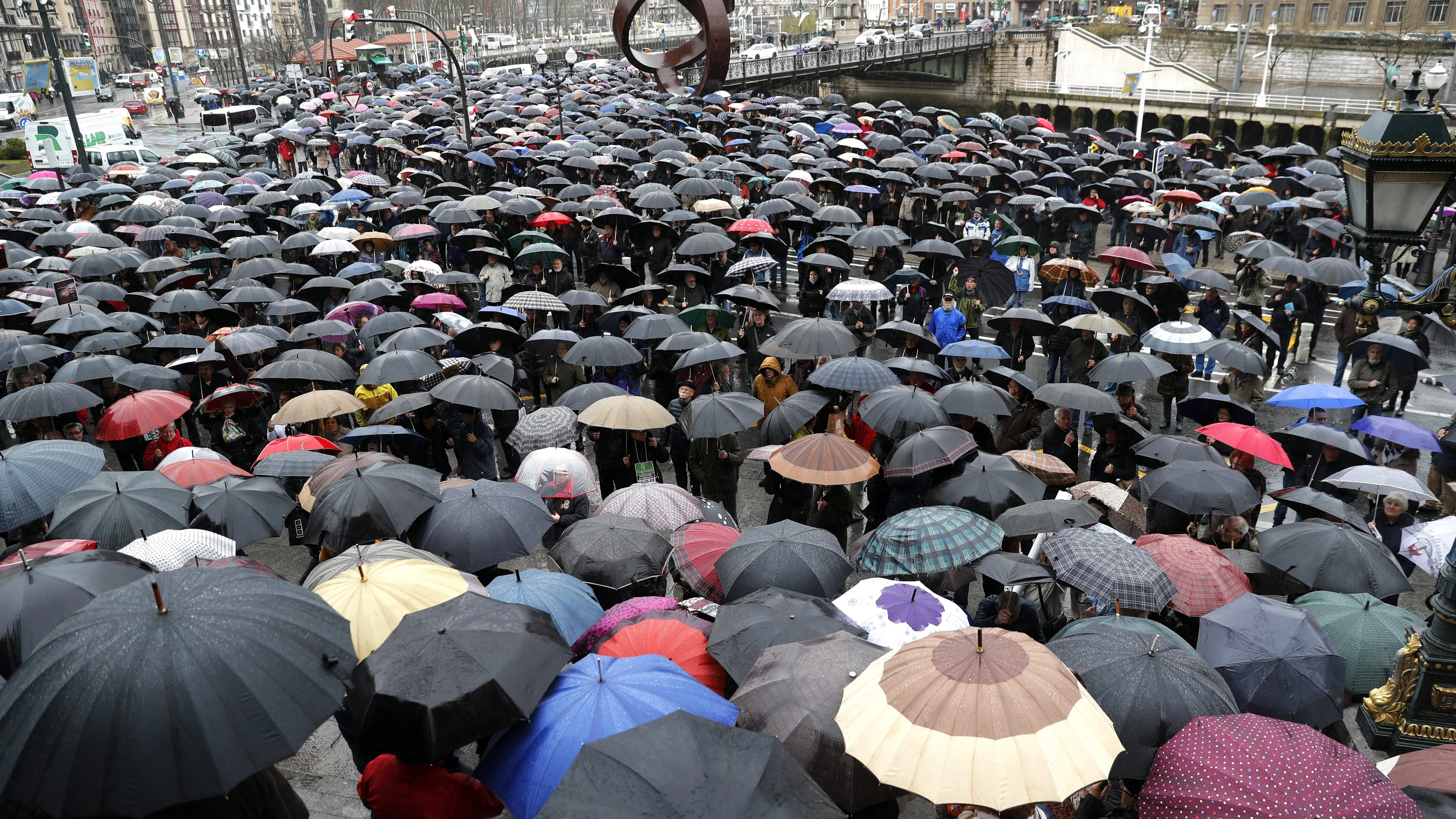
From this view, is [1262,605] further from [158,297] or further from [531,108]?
[531,108]

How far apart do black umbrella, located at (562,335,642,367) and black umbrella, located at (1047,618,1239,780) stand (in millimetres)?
6052

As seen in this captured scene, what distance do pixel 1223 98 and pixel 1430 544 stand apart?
47.2 m

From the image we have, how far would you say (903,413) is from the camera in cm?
847

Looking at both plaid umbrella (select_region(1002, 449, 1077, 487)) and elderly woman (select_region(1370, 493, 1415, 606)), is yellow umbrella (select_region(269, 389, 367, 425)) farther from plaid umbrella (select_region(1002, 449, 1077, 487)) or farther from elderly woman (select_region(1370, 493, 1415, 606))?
elderly woman (select_region(1370, 493, 1415, 606))

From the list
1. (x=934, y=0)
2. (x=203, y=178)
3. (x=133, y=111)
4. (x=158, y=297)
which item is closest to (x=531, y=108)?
(x=203, y=178)

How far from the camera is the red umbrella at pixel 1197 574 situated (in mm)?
6223

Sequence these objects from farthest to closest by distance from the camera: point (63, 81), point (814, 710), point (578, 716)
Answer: point (63, 81)
point (814, 710)
point (578, 716)

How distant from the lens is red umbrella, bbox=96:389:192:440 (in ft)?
28.9

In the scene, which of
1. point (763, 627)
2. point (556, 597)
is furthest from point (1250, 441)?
point (556, 597)

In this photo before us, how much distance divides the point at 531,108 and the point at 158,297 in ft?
72.3

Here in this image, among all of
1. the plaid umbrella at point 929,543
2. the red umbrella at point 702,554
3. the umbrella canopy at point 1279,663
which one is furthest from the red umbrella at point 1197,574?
the red umbrella at point 702,554

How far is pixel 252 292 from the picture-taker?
1276 centimetres

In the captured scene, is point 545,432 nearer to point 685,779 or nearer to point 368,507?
point 368,507

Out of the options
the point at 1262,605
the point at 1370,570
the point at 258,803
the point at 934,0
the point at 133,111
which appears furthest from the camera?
the point at 934,0
